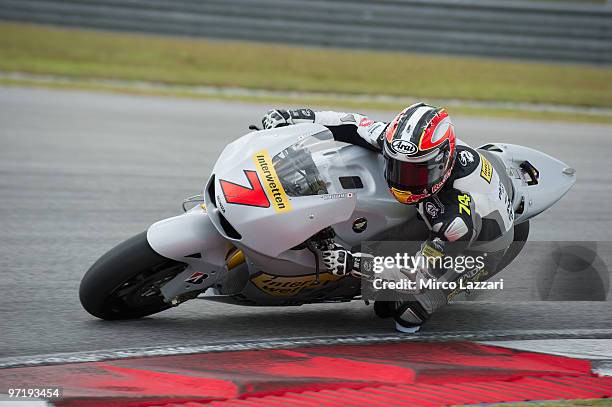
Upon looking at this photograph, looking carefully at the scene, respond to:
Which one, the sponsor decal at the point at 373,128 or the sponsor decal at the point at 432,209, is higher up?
the sponsor decal at the point at 373,128

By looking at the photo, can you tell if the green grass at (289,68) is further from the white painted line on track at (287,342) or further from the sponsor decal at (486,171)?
the white painted line on track at (287,342)

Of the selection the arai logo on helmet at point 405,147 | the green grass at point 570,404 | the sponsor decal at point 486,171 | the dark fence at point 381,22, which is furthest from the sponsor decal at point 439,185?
the dark fence at point 381,22

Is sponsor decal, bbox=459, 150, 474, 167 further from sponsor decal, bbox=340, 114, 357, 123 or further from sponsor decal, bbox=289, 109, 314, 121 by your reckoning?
sponsor decal, bbox=289, 109, 314, 121

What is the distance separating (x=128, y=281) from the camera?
488cm

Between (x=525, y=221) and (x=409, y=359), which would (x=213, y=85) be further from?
(x=409, y=359)

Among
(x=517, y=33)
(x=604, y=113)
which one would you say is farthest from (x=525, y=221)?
(x=517, y=33)

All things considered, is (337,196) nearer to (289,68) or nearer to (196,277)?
(196,277)

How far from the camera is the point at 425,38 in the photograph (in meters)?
16.8

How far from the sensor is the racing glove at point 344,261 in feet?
15.6

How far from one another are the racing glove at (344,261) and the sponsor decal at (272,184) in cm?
37

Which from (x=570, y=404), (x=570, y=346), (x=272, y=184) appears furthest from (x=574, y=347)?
(x=272, y=184)

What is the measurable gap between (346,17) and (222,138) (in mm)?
6949

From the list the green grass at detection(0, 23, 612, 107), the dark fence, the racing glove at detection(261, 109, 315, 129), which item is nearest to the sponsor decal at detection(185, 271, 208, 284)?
the racing glove at detection(261, 109, 315, 129)

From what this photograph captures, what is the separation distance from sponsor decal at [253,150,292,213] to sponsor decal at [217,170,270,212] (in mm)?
Answer: 36
